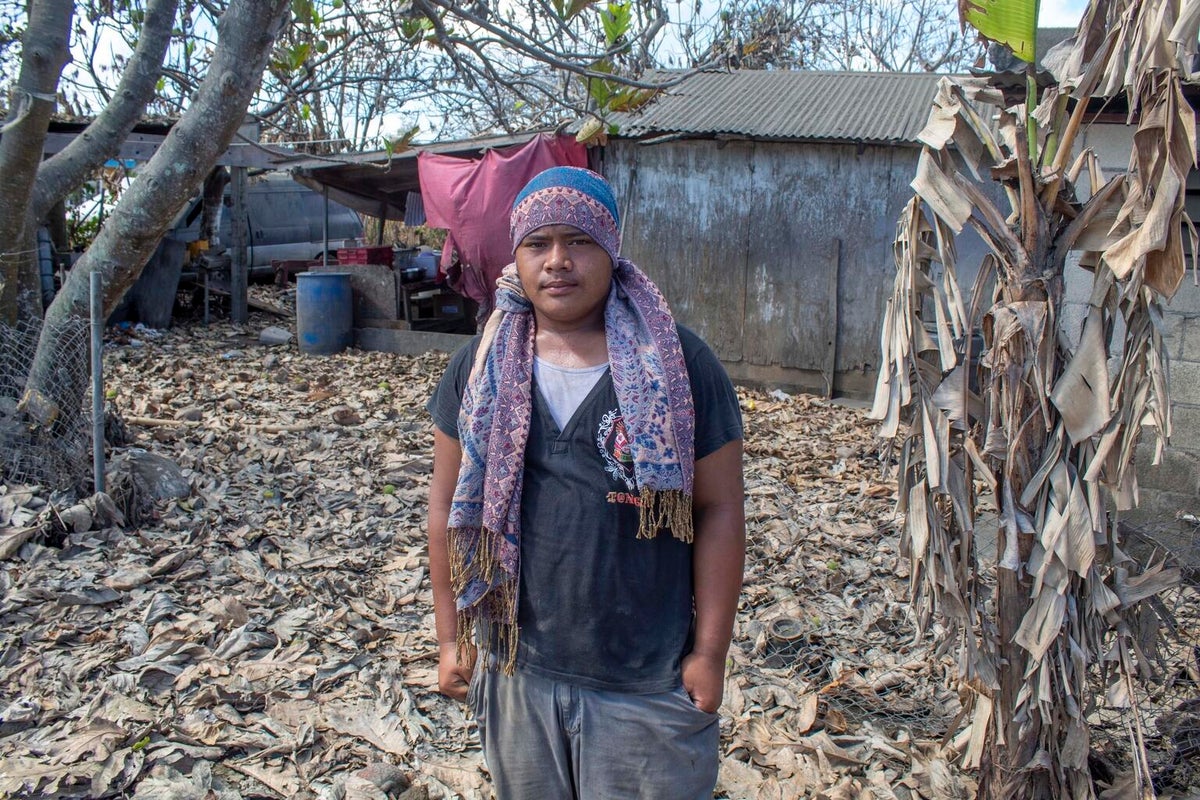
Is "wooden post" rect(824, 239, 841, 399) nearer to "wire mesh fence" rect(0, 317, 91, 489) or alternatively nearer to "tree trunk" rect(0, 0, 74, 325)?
"wire mesh fence" rect(0, 317, 91, 489)

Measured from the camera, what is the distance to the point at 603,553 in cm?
223

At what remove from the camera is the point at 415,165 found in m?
13.0

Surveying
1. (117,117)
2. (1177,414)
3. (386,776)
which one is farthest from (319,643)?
(1177,414)

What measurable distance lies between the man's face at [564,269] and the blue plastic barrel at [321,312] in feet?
37.6

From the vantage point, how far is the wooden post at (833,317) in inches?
445

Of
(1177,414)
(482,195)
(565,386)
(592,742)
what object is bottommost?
(592,742)

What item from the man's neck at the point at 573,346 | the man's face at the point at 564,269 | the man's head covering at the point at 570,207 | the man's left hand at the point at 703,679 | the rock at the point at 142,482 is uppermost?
the man's head covering at the point at 570,207

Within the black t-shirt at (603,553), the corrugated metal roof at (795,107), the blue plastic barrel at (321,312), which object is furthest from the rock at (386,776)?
the blue plastic barrel at (321,312)

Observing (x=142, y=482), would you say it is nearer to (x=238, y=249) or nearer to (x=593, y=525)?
(x=593, y=525)

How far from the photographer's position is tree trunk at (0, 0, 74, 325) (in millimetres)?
5988

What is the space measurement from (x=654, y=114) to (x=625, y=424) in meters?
10.4

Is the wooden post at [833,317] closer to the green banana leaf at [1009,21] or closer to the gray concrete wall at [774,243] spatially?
the gray concrete wall at [774,243]

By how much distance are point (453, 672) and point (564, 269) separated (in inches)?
42.6

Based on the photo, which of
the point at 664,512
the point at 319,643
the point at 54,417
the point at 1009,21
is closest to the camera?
the point at 664,512
